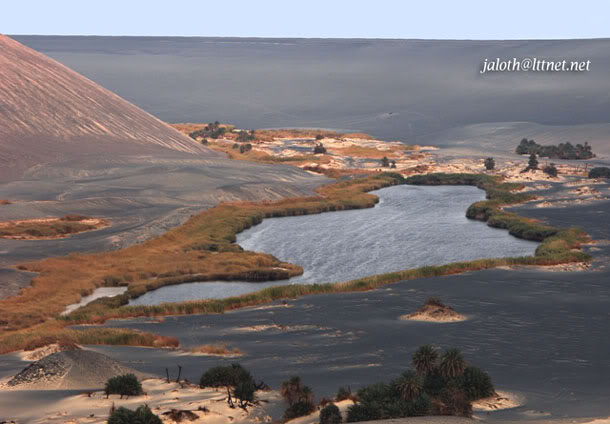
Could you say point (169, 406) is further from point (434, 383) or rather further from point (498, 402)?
point (498, 402)

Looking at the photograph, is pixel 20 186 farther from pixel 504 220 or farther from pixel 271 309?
pixel 271 309

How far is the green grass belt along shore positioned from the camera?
5272 centimetres

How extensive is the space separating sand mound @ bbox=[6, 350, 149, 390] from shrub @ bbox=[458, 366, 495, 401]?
1219 cm

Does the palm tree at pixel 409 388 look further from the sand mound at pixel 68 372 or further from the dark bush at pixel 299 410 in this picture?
the sand mound at pixel 68 372

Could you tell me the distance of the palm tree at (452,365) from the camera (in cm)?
3189

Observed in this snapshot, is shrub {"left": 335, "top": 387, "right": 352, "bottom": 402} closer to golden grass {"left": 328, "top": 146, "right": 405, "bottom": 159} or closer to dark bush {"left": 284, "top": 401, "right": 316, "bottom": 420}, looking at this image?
Result: dark bush {"left": 284, "top": 401, "right": 316, "bottom": 420}

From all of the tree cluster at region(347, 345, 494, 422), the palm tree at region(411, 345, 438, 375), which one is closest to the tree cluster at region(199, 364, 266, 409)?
the tree cluster at region(347, 345, 494, 422)

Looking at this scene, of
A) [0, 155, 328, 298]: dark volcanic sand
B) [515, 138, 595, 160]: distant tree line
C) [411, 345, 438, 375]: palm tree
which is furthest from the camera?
[515, 138, 595, 160]: distant tree line

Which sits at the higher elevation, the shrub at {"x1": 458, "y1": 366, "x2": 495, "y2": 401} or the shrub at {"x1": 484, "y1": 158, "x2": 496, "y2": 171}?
the shrub at {"x1": 484, "y1": 158, "x2": 496, "y2": 171}

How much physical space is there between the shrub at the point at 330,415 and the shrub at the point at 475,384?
546 centimetres

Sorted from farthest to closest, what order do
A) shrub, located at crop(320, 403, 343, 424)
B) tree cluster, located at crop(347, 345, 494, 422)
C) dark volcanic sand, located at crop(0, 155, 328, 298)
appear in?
dark volcanic sand, located at crop(0, 155, 328, 298), tree cluster, located at crop(347, 345, 494, 422), shrub, located at crop(320, 403, 343, 424)

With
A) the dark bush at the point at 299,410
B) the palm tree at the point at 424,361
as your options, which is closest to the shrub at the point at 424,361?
the palm tree at the point at 424,361

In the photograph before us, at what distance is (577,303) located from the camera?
182 feet

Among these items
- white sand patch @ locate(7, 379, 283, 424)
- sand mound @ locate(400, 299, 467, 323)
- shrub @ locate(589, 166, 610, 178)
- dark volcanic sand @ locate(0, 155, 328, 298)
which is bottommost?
white sand patch @ locate(7, 379, 283, 424)
